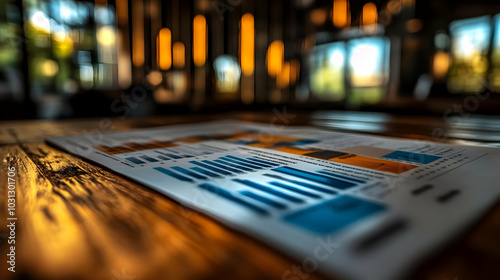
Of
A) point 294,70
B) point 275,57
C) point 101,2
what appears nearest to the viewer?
point 101,2

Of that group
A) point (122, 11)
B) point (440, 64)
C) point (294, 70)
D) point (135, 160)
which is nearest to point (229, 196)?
point (135, 160)

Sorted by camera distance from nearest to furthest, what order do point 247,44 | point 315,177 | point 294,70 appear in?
point 315,177
point 247,44
point 294,70

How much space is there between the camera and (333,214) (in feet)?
0.62

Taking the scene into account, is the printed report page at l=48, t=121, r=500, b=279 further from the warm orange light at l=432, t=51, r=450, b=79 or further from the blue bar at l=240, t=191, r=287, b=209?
the warm orange light at l=432, t=51, r=450, b=79

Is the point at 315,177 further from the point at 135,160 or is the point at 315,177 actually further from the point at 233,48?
the point at 233,48

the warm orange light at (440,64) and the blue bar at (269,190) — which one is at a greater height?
the warm orange light at (440,64)

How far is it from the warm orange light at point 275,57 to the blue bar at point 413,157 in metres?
4.31

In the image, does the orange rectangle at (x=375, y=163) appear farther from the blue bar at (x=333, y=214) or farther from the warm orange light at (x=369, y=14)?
the warm orange light at (x=369, y=14)

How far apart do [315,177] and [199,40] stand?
424cm

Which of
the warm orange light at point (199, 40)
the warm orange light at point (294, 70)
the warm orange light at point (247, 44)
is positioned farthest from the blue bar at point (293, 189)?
the warm orange light at point (294, 70)

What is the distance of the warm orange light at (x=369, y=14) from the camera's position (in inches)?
186

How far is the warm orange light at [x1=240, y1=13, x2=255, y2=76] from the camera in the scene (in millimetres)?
4395

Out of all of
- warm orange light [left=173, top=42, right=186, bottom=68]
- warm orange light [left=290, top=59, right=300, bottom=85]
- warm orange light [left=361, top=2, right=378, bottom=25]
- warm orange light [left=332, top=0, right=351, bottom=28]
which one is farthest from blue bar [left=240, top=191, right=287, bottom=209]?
warm orange light [left=332, top=0, right=351, bottom=28]

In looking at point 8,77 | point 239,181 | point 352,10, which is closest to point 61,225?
point 239,181
